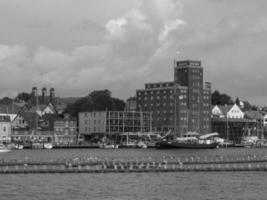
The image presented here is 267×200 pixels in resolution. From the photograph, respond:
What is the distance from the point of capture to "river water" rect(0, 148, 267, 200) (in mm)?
75000

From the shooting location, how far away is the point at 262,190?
79250mm

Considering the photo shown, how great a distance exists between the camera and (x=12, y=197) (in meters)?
73.6

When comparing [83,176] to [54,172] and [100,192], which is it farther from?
[100,192]

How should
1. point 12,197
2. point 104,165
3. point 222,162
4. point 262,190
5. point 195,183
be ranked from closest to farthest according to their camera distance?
point 12,197 → point 262,190 → point 195,183 → point 104,165 → point 222,162

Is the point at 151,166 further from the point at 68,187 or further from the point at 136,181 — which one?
the point at 68,187

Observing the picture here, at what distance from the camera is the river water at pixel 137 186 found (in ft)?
246

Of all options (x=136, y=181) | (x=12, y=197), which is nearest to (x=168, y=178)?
(x=136, y=181)

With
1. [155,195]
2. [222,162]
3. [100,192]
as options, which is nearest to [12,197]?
[100,192]

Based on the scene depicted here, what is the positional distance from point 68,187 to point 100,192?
5255mm

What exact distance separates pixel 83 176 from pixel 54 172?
4.57 meters

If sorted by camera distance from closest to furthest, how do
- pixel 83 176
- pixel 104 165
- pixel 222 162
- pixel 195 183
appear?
pixel 195 183
pixel 83 176
pixel 104 165
pixel 222 162

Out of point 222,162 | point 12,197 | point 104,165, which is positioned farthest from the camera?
point 222,162

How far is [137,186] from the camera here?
82438mm

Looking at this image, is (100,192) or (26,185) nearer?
(100,192)
